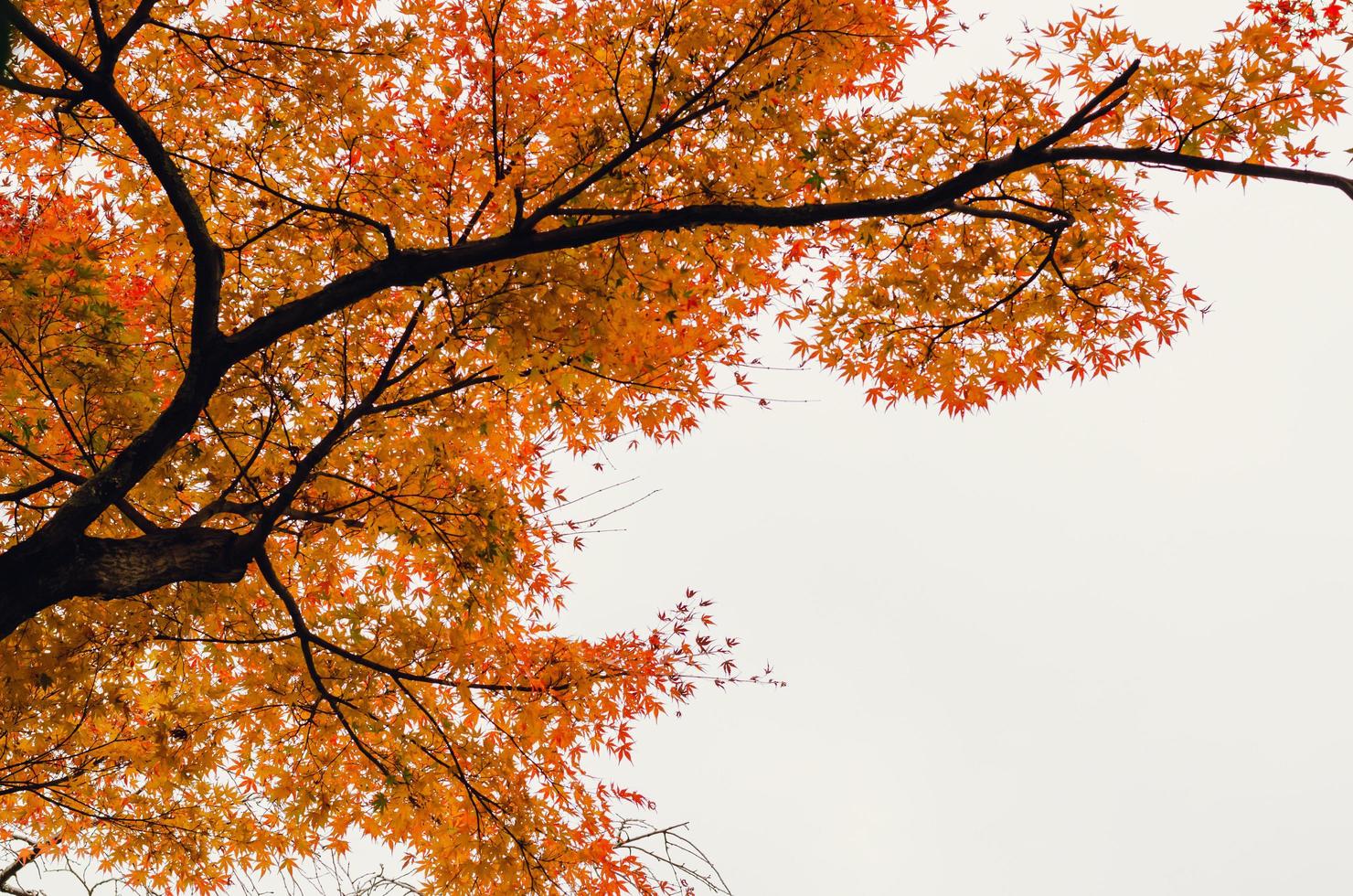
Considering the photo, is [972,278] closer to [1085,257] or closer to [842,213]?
[1085,257]

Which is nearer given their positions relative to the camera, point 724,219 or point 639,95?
point 724,219

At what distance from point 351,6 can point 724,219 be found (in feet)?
10.5

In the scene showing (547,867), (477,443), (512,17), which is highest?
(512,17)

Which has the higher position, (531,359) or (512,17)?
(512,17)

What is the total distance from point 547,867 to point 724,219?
383 centimetres

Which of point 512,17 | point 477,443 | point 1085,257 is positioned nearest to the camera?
point 1085,257

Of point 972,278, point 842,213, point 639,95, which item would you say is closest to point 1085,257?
point 972,278

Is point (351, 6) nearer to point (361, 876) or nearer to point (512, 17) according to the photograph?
point (512, 17)

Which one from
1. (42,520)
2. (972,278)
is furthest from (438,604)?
(972,278)

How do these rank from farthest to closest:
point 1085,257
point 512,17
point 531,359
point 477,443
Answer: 1. point 477,443
2. point 512,17
3. point 1085,257
4. point 531,359

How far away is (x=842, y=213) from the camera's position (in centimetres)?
393

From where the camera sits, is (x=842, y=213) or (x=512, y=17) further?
(x=512, y=17)

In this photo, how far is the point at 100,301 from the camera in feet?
14.3

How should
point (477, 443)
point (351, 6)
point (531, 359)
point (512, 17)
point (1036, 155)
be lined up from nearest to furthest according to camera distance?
point (1036, 155) → point (531, 359) → point (512, 17) → point (351, 6) → point (477, 443)
